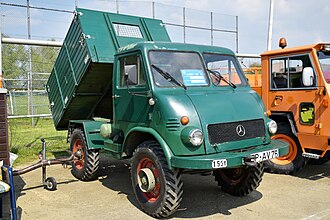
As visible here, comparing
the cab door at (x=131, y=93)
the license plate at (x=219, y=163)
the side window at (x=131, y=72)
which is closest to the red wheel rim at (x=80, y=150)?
the cab door at (x=131, y=93)

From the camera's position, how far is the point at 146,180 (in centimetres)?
477

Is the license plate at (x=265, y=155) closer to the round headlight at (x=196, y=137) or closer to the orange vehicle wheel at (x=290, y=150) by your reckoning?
the round headlight at (x=196, y=137)

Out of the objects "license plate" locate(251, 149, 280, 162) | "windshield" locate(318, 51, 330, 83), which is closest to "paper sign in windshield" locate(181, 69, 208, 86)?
"license plate" locate(251, 149, 280, 162)

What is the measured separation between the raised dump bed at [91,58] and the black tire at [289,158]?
3042 mm

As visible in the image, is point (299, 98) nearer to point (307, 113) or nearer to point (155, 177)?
point (307, 113)

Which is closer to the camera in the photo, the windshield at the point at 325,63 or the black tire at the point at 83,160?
the windshield at the point at 325,63

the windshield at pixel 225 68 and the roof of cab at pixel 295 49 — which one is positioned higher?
the roof of cab at pixel 295 49

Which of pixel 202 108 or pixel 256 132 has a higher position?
pixel 202 108

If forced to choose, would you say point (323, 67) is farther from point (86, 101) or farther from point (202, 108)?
point (86, 101)

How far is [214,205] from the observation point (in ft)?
17.2

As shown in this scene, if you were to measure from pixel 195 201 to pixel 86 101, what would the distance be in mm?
3273

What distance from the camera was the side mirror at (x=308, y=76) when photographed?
248 inches

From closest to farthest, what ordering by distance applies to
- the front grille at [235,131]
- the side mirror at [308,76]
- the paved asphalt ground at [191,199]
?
the front grille at [235,131]
the paved asphalt ground at [191,199]
the side mirror at [308,76]

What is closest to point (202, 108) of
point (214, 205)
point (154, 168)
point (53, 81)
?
point (154, 168)
